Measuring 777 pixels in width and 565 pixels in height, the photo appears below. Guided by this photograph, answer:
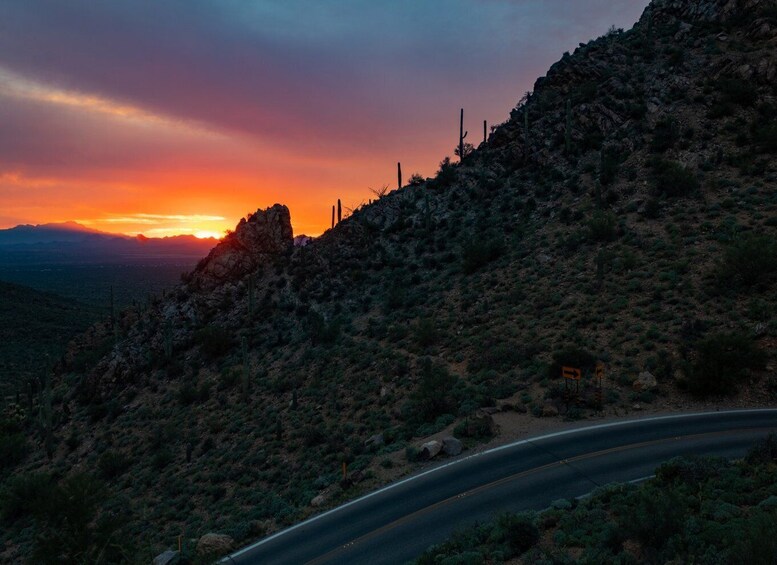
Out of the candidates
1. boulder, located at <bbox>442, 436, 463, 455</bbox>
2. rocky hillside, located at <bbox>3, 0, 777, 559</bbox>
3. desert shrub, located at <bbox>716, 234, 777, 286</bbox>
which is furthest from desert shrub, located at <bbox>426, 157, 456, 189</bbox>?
boulder, located at <bbox>442, 436, 463, 455</bbox>

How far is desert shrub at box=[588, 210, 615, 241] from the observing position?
34125 mm

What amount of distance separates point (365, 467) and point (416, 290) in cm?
2327

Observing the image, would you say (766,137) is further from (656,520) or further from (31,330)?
(31,330)

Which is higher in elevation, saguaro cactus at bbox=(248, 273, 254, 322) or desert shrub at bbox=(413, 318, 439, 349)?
saguaro cactus at bbox=(248, 273, 254, 322)

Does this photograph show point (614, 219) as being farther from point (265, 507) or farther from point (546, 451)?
point (265, 507)

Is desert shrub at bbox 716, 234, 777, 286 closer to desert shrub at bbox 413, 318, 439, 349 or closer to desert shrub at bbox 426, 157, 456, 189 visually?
desert shrub at bbox 413, 318, 439, 349

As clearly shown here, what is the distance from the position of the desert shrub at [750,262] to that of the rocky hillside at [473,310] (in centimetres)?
12

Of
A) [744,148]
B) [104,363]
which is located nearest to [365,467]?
[104,363]

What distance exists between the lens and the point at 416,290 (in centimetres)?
4044

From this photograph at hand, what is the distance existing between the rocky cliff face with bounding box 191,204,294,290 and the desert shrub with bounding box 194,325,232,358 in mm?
8292

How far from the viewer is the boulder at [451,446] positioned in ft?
59.0

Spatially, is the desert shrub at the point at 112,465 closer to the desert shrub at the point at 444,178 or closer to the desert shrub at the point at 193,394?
the desert shrub at the point at 193,394

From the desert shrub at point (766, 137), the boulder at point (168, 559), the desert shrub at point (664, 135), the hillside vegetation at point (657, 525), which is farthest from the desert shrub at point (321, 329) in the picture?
the desert shrub at point (766, 137)

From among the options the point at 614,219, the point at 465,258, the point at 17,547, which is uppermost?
the point at 614,219
